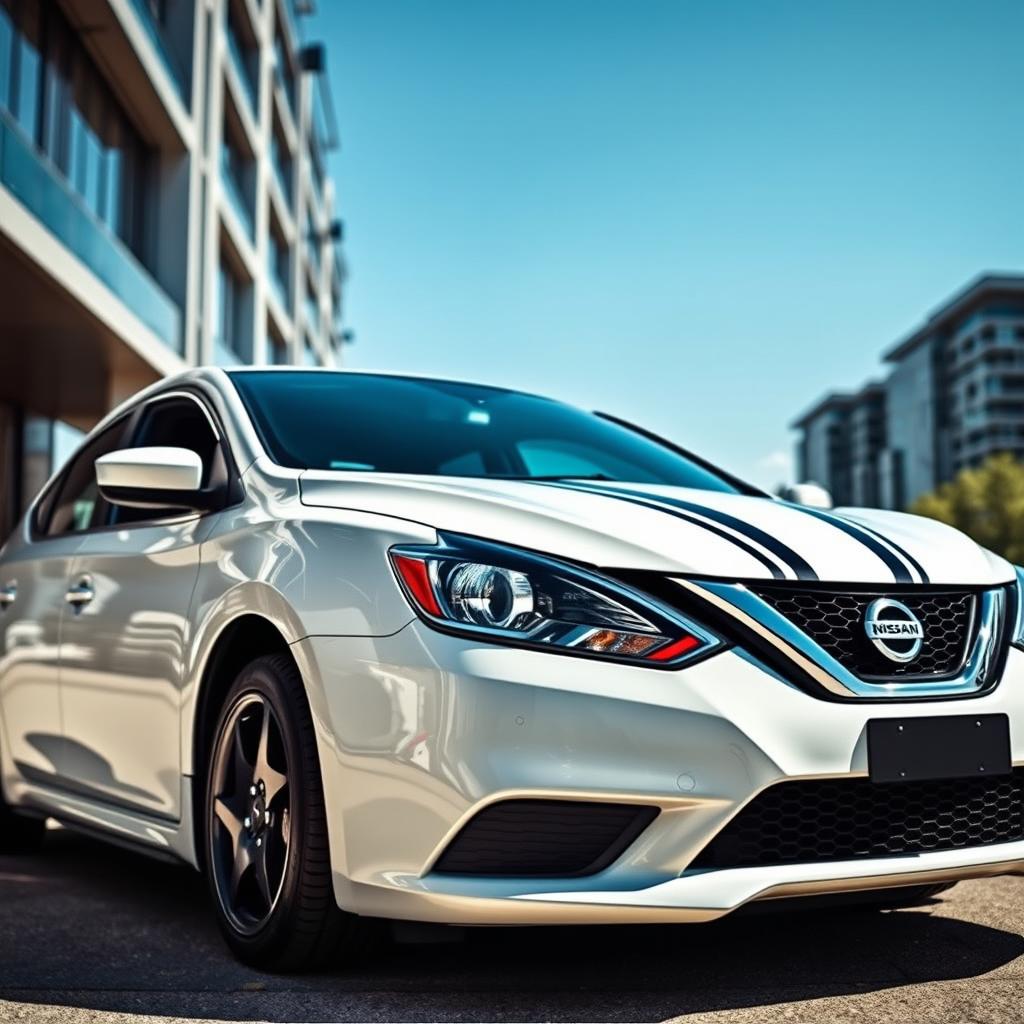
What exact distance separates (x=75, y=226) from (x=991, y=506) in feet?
225

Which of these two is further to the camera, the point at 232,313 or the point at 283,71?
the point at 283,71

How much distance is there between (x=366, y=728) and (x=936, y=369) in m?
120

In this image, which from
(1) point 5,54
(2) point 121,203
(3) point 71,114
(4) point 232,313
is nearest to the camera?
(1) point 5,54

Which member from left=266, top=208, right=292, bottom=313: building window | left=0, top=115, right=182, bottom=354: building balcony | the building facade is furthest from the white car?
the building facade

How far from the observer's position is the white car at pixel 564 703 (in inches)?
101

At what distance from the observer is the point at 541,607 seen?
8.68 ft

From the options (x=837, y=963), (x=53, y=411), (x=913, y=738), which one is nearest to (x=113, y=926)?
(x=837, y=963)

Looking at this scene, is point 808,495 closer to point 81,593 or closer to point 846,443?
point 81,593

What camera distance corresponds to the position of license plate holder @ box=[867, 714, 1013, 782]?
2664mm

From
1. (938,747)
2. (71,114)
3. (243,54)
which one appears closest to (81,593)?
(938,747)

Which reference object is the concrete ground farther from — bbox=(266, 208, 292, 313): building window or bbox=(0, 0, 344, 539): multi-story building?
bbox=(266, 208, 292, 313): building window

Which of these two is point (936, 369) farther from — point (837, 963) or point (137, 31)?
point (837, 963)

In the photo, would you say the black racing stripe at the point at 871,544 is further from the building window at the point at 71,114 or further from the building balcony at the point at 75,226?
the building window at the point at 71,114

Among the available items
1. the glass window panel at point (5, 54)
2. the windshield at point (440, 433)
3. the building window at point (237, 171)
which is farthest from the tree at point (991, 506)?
the windshield at point (440, 433)
